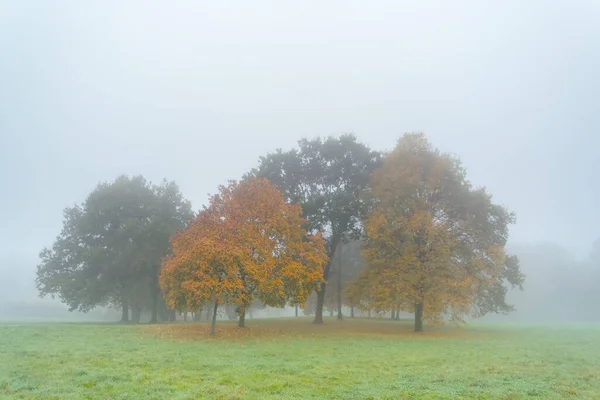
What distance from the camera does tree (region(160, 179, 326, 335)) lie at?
87.7 feet

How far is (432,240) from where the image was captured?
32125 millimetres

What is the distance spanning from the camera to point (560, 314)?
94188mm

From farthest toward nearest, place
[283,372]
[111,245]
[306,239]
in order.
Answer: [111,245] < [306,239] < [283,372]

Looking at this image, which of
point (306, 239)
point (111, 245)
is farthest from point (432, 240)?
point (111, 245)

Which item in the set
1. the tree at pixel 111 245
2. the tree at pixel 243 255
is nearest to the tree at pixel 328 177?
the tree at pixel 243 255

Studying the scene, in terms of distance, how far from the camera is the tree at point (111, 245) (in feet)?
157

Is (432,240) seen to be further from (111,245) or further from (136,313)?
(136,313)

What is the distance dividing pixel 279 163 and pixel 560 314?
85372 millimetres

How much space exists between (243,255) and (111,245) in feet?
94.4

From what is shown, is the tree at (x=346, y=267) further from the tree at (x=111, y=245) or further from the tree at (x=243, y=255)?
the tree at (x=243, y=255)

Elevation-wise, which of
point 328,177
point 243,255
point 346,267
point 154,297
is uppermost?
point 328,177

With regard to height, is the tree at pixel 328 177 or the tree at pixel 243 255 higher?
the tree at pixel 328 177

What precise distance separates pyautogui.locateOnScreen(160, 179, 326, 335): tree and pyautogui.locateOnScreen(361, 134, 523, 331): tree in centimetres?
591

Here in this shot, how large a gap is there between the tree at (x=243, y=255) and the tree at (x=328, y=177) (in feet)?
31.0
